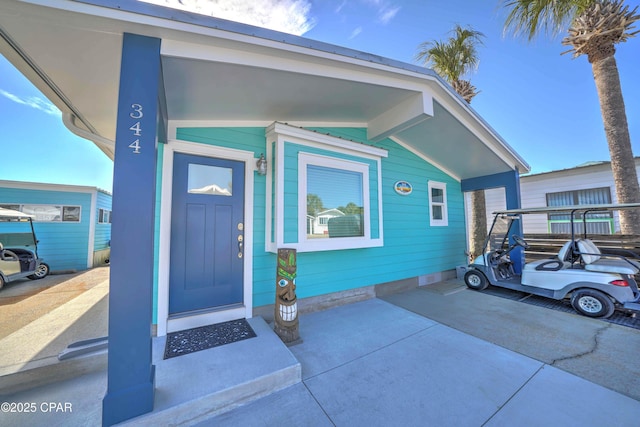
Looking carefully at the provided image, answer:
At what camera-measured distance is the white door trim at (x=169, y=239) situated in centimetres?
261

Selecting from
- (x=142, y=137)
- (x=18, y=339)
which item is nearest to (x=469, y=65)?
(x=142, y=137)

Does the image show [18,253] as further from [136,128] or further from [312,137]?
[312,137]

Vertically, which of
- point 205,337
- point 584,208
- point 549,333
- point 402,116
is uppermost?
point 402,116

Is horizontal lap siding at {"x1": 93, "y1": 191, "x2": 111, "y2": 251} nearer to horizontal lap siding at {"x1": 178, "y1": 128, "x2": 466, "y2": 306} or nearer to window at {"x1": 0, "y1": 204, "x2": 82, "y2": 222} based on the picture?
window at {"x1": 0, "y1": 204, "x2": 82, "y2": 222}

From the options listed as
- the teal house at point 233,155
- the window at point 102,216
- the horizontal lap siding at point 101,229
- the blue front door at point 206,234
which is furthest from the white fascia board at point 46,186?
the blue front door at point 206,234

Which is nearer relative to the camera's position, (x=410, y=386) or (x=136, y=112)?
(x=136, y=112)

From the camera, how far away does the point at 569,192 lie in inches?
300

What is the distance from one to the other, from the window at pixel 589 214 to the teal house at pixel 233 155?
4.65 metres

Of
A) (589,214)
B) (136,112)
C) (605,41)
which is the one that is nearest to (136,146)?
(136,112)

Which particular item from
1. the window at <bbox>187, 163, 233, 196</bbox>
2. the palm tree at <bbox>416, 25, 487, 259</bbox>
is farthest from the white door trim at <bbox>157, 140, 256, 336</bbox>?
the palm tree at <bbox>416, 25, 487, 259</bbox>

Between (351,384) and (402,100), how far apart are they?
12.5 feet

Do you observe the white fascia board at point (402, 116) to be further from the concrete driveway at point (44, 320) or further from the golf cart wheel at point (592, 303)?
the concrete driveway at point (44, 320)

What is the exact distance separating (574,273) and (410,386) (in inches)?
144

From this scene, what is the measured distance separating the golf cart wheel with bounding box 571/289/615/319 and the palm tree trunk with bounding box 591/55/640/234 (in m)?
2.72
